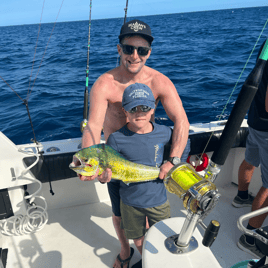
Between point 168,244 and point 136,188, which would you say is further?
point 136,188

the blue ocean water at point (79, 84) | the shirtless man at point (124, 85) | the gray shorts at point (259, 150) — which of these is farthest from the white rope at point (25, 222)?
the blue ocean water at point (79, 84)

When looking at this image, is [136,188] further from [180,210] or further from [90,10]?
[90,10]

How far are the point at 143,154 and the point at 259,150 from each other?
1220mm

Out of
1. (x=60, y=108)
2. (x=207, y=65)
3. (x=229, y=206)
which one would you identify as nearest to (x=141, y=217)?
(x=229, y=206)

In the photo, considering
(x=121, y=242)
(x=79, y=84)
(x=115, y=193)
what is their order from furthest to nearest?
(x=79, y=84), (x=121, y=242), (x=115, y=193)

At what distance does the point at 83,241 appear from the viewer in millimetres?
2516

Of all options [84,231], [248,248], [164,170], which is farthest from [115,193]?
[248,248]

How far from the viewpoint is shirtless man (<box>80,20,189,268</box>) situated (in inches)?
68.3

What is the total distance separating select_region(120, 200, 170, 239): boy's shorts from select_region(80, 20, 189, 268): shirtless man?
28 cm

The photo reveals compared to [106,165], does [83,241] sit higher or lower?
lower

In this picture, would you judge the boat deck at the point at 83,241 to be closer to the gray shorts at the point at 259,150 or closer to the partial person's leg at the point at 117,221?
the partial person's leg at the point at 117,221

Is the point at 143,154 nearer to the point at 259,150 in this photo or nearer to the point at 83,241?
the point at 259,150

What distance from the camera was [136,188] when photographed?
1654 mm

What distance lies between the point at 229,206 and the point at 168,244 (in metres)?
2.00
